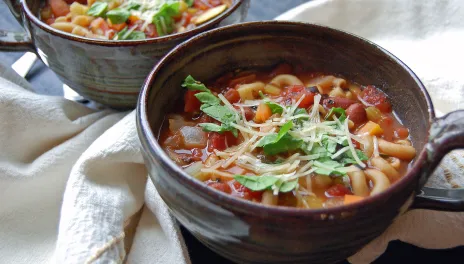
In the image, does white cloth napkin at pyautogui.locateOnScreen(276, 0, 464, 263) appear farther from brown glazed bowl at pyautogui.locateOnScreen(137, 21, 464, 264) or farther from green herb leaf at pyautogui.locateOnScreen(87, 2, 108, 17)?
green herb leaf at pyautogui.locateOnScreen(87, 2, 108, 17)

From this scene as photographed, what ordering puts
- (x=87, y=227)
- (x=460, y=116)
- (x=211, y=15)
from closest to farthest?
(x=460, y=116), (x=87, y=227), (x=211, y=15)

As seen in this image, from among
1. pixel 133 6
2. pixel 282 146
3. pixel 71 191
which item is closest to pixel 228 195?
pixel 282 146

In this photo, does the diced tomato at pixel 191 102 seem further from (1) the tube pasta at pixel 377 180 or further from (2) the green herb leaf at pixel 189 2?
(2) the green herb leaf at pixel 189 2

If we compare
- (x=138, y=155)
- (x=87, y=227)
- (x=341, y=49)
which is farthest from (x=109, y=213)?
(x=341, y=49)

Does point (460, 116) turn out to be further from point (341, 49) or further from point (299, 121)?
point (341, 49)

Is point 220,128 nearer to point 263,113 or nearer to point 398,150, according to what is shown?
point 263,113

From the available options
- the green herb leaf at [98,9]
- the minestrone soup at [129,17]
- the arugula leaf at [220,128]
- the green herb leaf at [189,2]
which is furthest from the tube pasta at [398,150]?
the green herb leaf at [98,9]

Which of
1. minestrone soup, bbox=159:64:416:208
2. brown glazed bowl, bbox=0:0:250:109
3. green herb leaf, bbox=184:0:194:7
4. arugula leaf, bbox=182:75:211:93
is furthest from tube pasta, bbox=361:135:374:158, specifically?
green herb leaf, bbox=184:0:194:7
